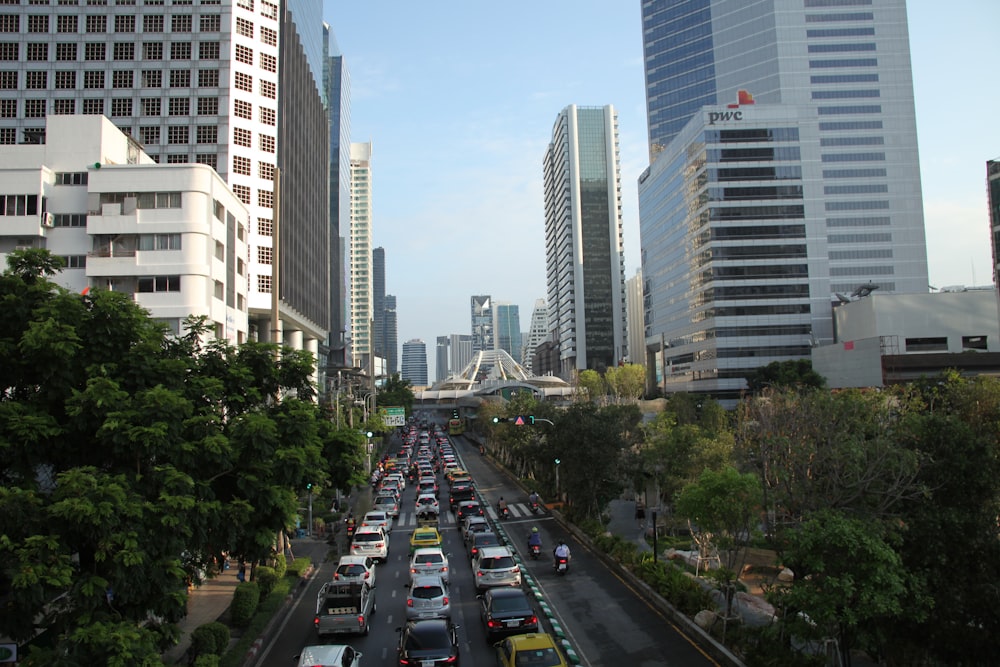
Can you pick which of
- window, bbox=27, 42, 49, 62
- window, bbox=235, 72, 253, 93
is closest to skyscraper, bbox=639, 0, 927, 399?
window, bbox=235, 72, 253, 93

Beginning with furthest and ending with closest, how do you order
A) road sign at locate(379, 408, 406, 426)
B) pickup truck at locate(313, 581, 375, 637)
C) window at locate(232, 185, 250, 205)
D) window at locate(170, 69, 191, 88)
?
road sign at locate(379, 408, 406, 426) < window at locate(232, 185, 250, 205) < window at locate(170, 69, 191, 88) < pickup truck at locate(313, 581, 375, 637)

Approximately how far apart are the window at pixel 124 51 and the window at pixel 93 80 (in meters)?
2.16

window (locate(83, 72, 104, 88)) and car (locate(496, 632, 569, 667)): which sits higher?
window (locate(83, 72, 104, 88))

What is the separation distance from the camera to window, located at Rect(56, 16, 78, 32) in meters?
60.9

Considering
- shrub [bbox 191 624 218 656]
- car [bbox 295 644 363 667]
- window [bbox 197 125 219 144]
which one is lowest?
shrub [bbox 191 624 218 656]

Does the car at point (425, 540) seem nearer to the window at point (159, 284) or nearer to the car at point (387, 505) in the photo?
the car at point (387, 505)

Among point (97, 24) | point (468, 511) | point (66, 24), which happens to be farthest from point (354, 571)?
point (66, 24)

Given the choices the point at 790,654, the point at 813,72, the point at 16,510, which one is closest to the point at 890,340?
the point at 813,72

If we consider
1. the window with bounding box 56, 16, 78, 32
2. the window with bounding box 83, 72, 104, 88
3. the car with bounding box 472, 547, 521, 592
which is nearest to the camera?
the car with bounding box 472, 547, 521, 592

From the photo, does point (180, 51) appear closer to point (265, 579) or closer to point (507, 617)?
point (265, 579)

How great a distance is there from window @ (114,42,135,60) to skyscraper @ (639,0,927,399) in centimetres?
7372

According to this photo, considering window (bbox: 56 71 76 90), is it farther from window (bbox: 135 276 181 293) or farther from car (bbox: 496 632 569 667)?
car (bbox: 496 632 569 667)

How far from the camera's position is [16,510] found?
38.9 feet

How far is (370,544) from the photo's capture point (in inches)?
1240
